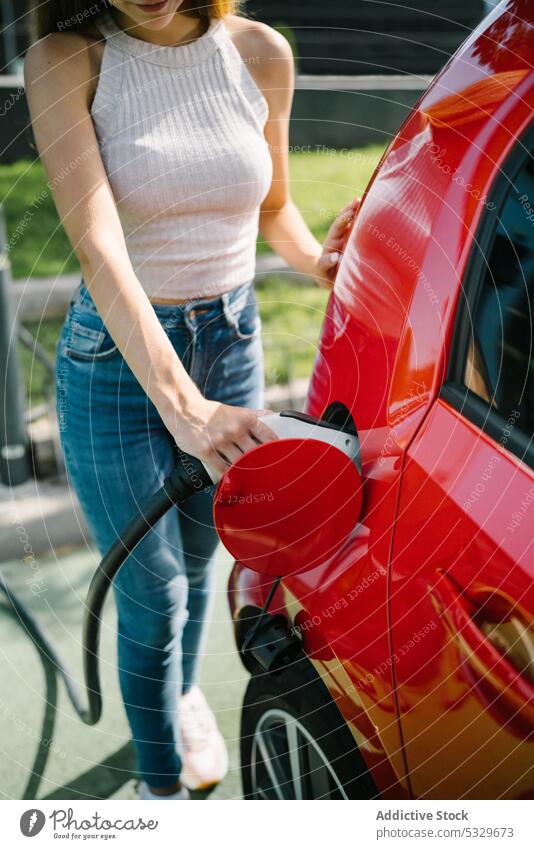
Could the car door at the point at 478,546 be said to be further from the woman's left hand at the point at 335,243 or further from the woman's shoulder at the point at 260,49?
the woman's shoulder at the point at 260,49

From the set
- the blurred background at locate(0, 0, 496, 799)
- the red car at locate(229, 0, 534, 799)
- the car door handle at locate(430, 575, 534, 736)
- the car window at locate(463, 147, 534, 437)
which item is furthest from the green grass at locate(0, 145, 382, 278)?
the car door handle at locate(430, 575, 534, 736)

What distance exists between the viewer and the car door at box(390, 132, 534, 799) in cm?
115

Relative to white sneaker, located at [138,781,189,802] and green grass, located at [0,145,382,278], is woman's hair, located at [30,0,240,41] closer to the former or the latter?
white sneaker, located at [138,781,189,802]

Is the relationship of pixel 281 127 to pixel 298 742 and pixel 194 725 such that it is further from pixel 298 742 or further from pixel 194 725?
pixel 194 725

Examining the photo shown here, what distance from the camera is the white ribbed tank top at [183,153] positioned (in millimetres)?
1634

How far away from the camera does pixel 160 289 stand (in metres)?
1.74

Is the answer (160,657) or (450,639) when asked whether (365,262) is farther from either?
(160,657)

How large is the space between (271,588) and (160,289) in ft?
1.88

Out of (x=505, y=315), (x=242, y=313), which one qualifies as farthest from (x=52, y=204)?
(x=505, y=315)

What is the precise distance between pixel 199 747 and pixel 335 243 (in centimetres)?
128
